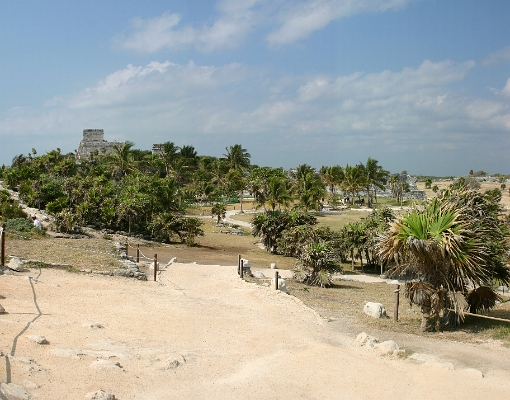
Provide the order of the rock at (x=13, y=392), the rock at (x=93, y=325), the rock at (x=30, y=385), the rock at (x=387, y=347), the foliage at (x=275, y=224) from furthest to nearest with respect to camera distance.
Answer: the foliage at (x=275, y=224)
the rock at (x=93, y=325)
the rock at (x=387, y=347)
the rock at (x=30, y=385)
the rock at (x=13, y=392)

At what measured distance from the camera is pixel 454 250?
10.6 m

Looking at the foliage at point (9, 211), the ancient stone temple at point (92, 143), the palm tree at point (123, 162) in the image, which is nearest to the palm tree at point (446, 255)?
the foliage at point (9, 211)

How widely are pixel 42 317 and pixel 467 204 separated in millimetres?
10273

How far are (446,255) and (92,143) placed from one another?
293ft

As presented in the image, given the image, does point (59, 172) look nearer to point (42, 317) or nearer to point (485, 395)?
point (42, 317)

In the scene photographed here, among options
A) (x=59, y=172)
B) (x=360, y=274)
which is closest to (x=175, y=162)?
(x=59, y=172)

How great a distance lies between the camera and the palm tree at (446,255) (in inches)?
421

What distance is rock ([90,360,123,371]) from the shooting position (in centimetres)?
759

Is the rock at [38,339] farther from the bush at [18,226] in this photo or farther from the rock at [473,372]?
the bush at [18,226]

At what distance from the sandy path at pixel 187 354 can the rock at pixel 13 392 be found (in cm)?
14

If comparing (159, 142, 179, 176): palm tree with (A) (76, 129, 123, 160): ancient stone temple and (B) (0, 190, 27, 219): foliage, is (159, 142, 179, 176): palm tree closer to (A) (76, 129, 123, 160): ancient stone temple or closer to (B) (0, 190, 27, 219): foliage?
(A) (76, 129, 123, 160): ancient stone temple

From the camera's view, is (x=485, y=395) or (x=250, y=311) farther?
(x=250, y=311)

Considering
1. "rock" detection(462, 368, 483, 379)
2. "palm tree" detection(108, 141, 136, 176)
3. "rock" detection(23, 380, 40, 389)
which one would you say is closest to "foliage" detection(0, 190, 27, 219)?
"rock" detection(23, 380, 40, 389)

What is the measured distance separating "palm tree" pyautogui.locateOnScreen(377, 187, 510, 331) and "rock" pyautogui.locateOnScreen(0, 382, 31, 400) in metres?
7.98
